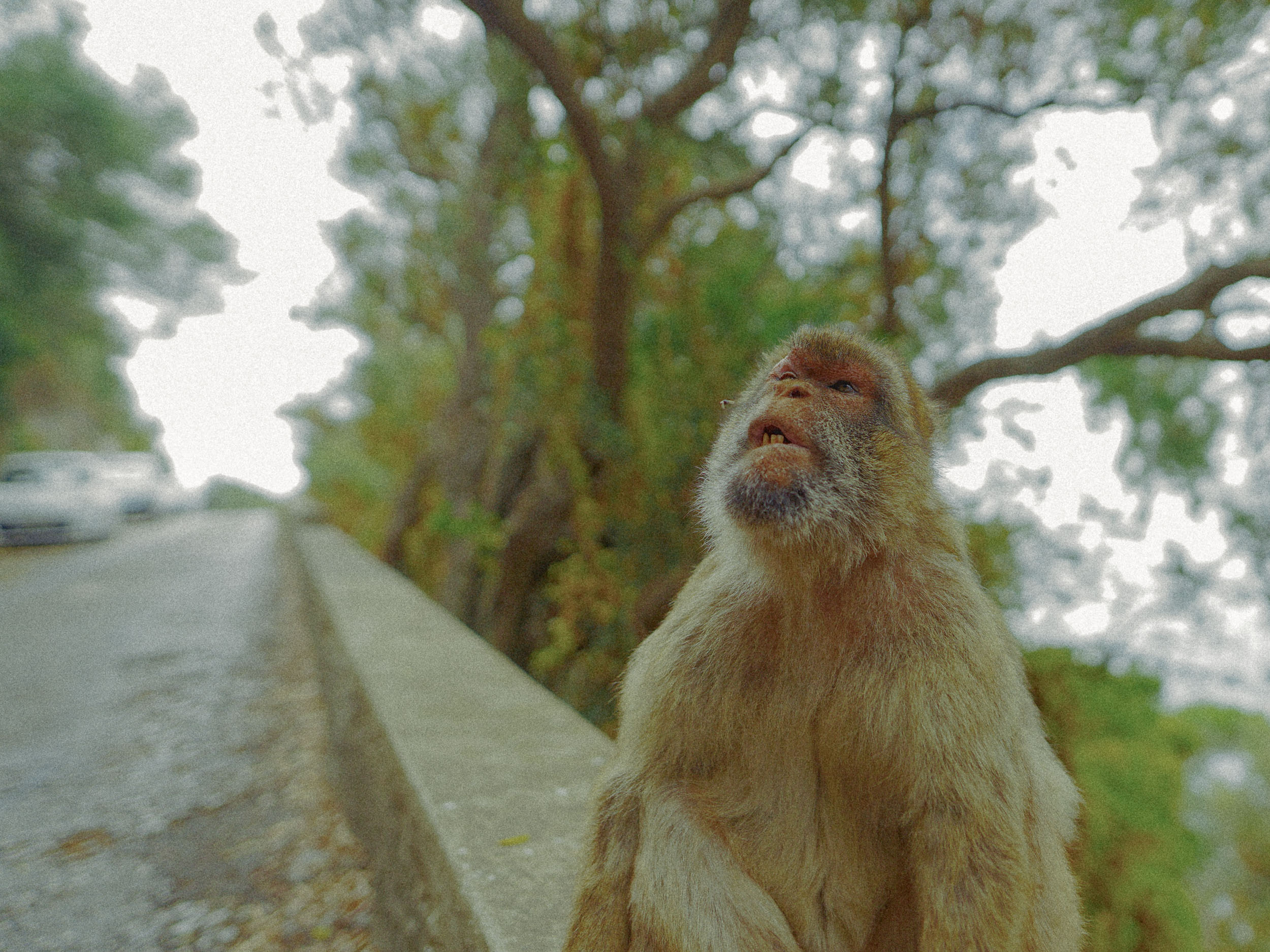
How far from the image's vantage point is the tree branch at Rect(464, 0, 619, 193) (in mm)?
3740

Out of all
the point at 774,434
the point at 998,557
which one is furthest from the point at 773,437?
the point at 998,557

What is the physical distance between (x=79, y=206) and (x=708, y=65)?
1274 centimetres

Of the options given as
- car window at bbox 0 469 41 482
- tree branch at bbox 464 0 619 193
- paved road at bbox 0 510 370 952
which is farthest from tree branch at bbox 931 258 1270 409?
car window at bbox 0 469 41 482

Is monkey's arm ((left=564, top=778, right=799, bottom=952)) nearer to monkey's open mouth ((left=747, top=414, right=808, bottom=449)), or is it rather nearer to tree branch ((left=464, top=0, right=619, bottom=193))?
monkey's open mouth ((left=747, top=414, right=808, bottom=449))

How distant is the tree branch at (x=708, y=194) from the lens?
4715mm

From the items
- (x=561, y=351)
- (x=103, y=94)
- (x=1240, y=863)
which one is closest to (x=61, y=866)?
(x=561, y=351)

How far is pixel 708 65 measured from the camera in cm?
462

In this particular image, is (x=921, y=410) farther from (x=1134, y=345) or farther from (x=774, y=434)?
(x=1134, y=345)

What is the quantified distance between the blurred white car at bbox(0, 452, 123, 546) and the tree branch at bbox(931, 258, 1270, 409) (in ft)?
41.0

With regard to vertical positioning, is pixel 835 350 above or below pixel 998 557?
above

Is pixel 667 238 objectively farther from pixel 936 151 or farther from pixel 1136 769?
pixel 1136 769

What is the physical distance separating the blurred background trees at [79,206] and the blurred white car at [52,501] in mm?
1623

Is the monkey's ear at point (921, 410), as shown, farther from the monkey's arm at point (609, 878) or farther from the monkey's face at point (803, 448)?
the monkey's arm at point (609, 878)

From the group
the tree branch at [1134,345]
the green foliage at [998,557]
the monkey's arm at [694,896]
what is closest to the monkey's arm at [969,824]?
the monkey's arm at [694,896]
